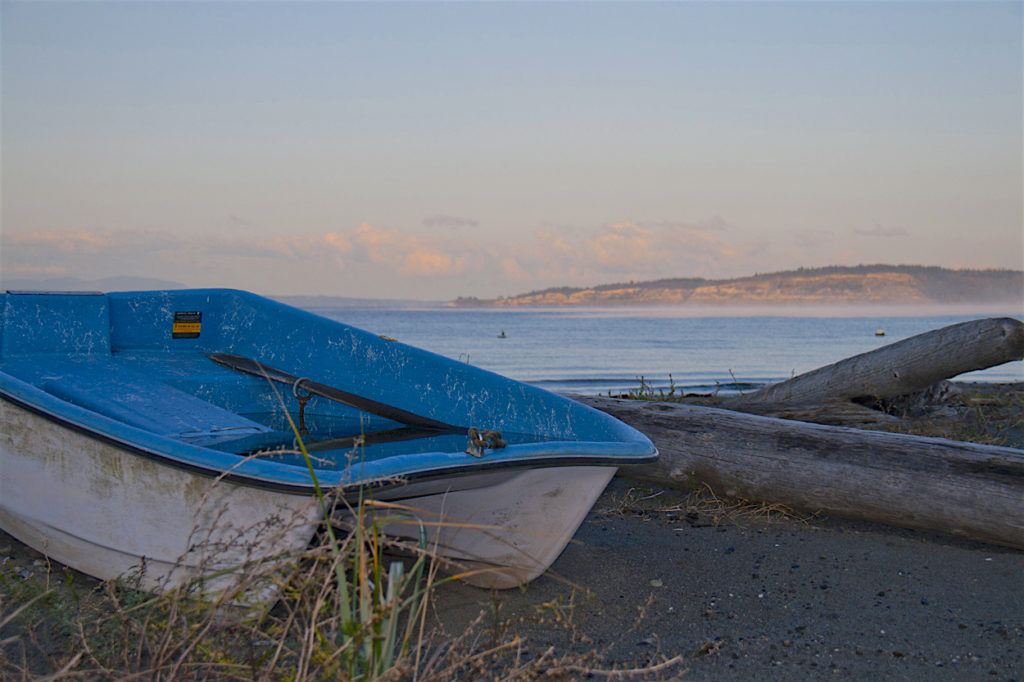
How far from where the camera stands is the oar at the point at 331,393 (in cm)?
502

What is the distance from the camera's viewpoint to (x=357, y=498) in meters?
3.06

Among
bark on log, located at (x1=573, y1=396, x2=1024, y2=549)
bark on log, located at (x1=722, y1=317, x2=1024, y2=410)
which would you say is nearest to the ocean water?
bark on log, located at (x1=722, y1=317, x2=1024, y2=410)

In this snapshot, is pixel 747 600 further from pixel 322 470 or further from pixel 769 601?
pixel 322 470

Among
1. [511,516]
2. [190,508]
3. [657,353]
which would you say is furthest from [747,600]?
[657,353]

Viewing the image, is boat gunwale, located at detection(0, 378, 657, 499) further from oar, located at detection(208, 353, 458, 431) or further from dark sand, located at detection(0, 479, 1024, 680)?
oar, located at detection(208, 353, 458, 431)

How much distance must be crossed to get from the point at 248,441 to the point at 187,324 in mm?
1706

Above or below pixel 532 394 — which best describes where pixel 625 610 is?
below

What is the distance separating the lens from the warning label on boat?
589 centimetres

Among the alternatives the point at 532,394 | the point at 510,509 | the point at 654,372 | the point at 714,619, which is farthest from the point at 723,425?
the point at 654,372

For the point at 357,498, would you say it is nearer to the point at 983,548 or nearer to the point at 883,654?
the point at 883,654

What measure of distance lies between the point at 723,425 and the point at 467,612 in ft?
7.12

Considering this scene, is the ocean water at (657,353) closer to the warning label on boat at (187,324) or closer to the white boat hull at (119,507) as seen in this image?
the warning label on boat at (187,324)

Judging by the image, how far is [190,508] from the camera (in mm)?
3393

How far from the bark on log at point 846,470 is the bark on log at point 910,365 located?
6.09 feet
